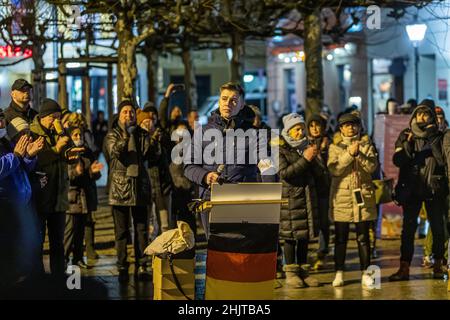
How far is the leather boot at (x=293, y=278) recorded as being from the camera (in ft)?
37.6

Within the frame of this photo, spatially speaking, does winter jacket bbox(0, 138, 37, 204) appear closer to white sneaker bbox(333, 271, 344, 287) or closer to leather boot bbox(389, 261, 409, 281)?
white sneaker bbox(333, 271, 344, 287)

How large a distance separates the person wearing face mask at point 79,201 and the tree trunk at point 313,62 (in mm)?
6894

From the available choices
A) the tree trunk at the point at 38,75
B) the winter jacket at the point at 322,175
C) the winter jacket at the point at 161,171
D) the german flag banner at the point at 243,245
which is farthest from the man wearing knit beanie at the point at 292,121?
the tree trunk at the point at 38,75

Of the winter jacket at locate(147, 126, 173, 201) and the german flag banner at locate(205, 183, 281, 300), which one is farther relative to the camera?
the winter jacket at locate(147, 126, 173, 201)

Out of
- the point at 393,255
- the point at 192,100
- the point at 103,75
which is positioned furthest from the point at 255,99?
the point at 393,255

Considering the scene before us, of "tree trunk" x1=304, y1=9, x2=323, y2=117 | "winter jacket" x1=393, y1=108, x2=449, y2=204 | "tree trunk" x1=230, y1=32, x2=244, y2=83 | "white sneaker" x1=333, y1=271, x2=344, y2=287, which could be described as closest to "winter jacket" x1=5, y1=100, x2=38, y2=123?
"white sneaker" x1=333, y1=271, x2=344, y2=287

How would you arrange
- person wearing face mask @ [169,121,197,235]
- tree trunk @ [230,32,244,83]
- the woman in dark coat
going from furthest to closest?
tree trunk @ [230,32,244,83], person wearing face mask @ [169,121,197,235], the woman in dark coat

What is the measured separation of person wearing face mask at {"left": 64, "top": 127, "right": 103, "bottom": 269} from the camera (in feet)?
41.4

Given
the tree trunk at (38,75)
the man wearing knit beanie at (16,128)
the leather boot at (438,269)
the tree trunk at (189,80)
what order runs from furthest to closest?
the tree trunk at (189,80)
the tree trunk at (38,75)
the leather boot at (438,269)
the man wearing knit beanie at (16,128)

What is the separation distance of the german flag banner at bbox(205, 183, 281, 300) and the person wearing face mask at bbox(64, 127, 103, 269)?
4528 mm

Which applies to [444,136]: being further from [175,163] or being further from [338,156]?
[175,163]

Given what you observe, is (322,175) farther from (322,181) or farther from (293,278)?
(293,278)

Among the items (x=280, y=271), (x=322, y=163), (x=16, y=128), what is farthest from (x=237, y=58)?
(x=16, y=128)

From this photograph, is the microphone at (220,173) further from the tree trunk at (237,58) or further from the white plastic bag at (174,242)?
the tree trunk at (237,58)
